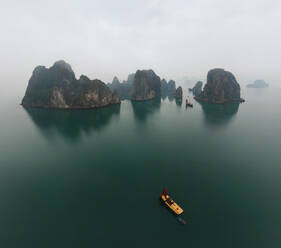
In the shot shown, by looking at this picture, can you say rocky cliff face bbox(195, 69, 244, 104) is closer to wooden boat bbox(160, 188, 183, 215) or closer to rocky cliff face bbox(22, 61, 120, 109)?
rocky cliff face bbox(22, 61, 120, 109)

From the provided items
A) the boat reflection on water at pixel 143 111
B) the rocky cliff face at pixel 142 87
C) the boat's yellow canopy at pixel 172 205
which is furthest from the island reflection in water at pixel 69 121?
the boat's yellow canopy at pixel 172 205

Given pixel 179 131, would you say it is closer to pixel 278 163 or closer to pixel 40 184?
pixel 278 163

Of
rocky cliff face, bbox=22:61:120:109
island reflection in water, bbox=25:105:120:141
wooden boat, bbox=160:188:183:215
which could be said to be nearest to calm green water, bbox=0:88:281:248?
wooden boat, bbox=160:188:183:215

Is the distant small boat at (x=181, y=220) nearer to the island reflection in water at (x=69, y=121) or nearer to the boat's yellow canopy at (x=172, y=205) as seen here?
the boat's yellow canopy at (x=172, y=205)

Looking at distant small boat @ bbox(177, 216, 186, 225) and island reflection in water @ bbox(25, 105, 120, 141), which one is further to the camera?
island reflection in water @ bbox(25, 105, 120, 141)

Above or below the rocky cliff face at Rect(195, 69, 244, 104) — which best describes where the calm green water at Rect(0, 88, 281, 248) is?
below

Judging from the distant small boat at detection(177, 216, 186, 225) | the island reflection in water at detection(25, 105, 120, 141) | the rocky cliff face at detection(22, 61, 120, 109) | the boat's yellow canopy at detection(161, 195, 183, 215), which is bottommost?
the distant small boat at detection(177, 216, 186, 225)

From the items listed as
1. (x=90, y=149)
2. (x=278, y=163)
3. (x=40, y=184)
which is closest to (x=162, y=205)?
(x=40, y=184)
